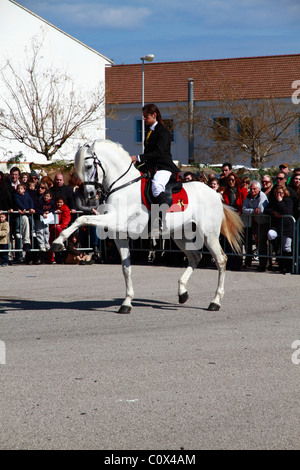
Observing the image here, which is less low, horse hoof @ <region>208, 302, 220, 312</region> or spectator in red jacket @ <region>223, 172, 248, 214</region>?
spectator in red jacket @ <region>223, 172, 248, 214</region>

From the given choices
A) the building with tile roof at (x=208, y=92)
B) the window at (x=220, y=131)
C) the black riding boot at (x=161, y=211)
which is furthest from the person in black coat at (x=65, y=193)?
the window at (x=220, y=131)

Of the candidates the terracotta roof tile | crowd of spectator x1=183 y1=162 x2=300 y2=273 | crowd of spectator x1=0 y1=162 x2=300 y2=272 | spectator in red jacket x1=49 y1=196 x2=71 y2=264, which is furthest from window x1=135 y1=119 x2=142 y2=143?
crowd of spectator x1=183 y1=162 x2=300 y2=273

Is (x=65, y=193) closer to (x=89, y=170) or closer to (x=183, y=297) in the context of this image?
(x=183, y=297)

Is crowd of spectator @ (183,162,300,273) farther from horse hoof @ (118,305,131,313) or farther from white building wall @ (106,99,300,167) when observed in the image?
white building wall @ (106,99,300,167)

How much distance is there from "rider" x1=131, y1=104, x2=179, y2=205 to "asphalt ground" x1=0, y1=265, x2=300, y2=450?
1842mm

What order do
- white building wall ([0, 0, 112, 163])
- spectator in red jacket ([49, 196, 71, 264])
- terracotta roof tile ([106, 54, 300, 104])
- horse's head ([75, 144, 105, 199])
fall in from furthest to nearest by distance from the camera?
terracotta roof tile ([106, 54, 300, 104]) → white building wall ([0, 0, 112, 163]) → spectator in red jacket ([49, 196, 71, 264]) → horse's head ([75, 144, 105, 199])

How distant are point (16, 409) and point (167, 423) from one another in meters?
1.26

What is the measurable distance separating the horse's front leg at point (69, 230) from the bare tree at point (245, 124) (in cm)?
3078

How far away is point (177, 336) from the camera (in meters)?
8.76

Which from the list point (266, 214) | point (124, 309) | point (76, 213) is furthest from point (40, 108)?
point (124, 309)

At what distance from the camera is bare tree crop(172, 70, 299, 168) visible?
4003 centimetres

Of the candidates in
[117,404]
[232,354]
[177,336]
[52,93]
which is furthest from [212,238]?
[52,93]

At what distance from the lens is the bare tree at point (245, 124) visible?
40.0m
